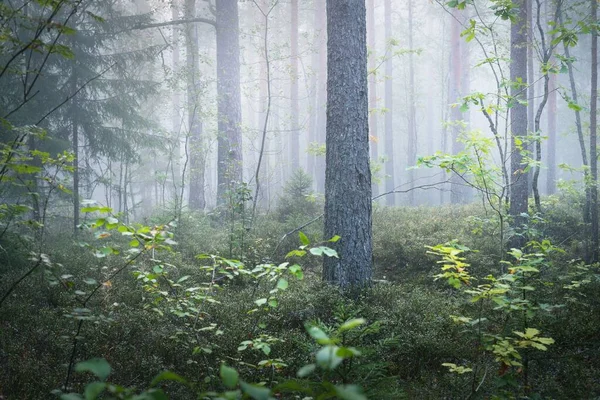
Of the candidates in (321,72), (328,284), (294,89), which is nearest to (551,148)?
(321,72)

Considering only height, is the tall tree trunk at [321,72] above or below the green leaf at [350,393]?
above

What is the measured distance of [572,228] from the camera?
9.70 metres

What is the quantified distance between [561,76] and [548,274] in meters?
30.4

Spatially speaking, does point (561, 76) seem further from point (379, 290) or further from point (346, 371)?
point (346, 371)

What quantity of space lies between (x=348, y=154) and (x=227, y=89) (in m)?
9.73

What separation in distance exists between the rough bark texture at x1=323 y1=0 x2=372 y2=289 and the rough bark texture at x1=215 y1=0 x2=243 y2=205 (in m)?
7.78

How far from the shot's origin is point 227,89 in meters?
14.7

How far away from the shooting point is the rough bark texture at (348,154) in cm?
623

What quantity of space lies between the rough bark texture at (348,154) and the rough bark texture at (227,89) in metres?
7.78

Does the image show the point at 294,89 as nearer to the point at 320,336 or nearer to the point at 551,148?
the point at 551,148

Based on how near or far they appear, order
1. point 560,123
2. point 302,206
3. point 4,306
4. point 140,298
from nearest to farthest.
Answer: point 4,306 < point 140,298 < point 302,206 < point 560,123

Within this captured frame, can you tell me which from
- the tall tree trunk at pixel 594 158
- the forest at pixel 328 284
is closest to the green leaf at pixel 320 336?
the forest at pixel 328 284

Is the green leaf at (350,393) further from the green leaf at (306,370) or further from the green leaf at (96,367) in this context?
the green leaf at (96,367)

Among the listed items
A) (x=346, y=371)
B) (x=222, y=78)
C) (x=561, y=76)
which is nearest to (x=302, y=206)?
(x=222, y=78)
